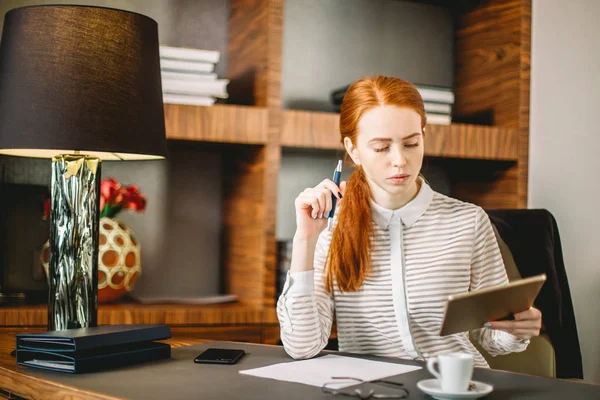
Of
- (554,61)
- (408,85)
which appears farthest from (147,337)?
(554,61)

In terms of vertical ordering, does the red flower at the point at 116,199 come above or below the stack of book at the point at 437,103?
below

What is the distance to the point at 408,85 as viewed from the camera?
168 centimetres

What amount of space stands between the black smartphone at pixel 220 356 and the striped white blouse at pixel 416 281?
0.60 feet

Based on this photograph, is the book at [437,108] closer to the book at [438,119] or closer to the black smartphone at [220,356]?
the book at [438,119]

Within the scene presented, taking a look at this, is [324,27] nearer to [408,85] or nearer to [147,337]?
[408,85]

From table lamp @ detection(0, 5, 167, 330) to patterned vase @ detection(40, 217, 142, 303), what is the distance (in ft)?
1.82

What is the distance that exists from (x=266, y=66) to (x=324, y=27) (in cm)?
54

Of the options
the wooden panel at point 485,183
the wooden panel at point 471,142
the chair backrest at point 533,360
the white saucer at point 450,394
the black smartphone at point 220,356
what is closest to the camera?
the white saucer at point 450,394

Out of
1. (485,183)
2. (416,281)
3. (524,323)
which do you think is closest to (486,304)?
(524,323)

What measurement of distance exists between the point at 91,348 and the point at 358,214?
27.1 inches

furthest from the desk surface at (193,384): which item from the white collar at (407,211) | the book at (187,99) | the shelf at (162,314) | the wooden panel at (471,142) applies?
the wooden panel at (471,142)

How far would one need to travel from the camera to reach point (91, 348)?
130 centimetres

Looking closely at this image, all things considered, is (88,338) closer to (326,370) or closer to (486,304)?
(326,370)

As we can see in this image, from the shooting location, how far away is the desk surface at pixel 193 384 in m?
1.10
